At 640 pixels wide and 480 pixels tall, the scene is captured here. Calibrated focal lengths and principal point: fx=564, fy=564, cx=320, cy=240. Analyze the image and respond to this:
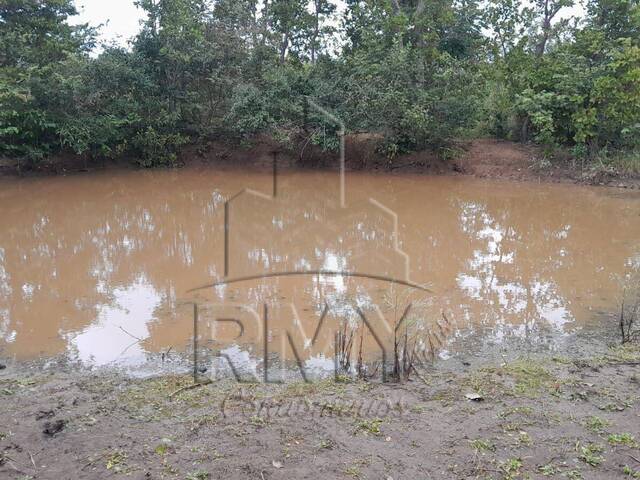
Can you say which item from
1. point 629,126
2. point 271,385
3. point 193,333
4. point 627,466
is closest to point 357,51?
point 629,126

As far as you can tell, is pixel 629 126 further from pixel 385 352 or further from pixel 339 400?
pixel 339 400

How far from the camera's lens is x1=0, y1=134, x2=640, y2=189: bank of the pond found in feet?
36.5

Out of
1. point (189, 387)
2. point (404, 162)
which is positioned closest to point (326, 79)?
point (404, 162)

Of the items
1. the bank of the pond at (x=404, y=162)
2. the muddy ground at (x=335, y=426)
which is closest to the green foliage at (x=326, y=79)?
the bank of the pond at (x=404, y=162)

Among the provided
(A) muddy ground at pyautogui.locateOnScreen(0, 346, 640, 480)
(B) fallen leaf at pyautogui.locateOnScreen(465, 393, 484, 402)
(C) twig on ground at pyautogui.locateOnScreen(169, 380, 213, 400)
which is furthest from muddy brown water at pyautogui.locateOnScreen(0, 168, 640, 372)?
(B) fallen leaf at pyautogui.locateOnScreen(465, 393, 484, 402)

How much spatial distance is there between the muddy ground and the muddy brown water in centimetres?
79

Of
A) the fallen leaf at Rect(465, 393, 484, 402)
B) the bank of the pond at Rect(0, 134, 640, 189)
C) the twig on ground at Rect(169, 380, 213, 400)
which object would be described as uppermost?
the bank of the pond at Rect(0, 134, 640, 189)

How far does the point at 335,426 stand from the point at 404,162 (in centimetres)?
1022

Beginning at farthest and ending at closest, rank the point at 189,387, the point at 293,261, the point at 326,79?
the point at 326,79 → the point at 293,261 → the point at 189,387

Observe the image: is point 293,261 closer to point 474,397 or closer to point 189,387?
point 189,387

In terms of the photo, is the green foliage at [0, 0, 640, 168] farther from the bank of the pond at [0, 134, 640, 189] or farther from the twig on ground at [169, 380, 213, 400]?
the twig on ground at [169, 380, 213, 400]

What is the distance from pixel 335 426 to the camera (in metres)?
2.74

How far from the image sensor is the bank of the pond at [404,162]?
36.5 feet

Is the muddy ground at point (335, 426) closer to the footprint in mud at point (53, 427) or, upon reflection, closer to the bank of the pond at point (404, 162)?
the footprint in mud at point (53, 427)
